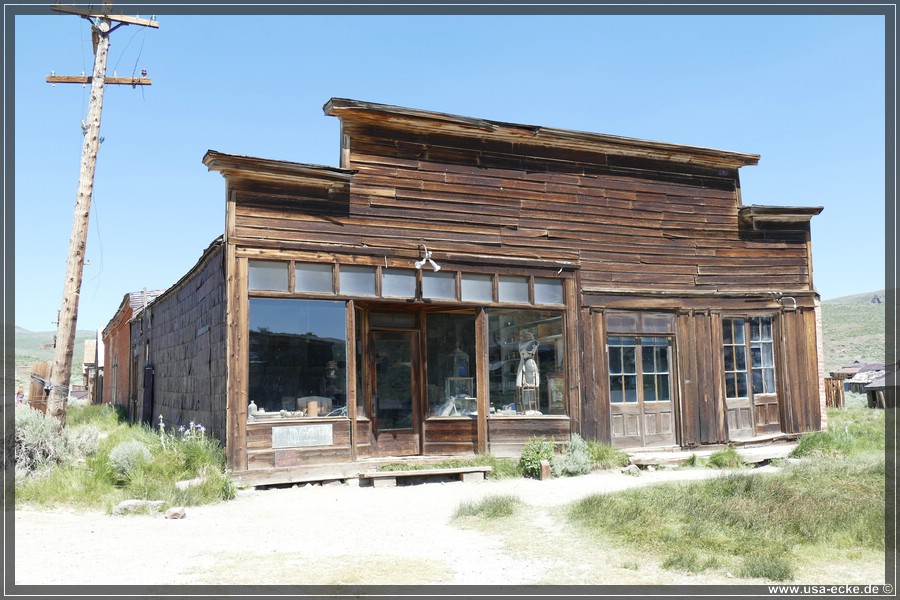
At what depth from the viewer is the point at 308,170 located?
12.5 metres

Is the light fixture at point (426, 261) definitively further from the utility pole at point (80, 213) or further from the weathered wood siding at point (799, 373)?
the weathered wood siding at point (799, 373)

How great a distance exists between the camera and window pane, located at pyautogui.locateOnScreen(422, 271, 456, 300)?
44.5 feet

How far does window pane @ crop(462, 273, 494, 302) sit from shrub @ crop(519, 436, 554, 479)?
279 cm

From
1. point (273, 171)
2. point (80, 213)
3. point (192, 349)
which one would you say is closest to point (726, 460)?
point (273, 171)

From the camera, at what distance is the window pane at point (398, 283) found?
13.2 meters

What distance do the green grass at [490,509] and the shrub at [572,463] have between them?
369cm

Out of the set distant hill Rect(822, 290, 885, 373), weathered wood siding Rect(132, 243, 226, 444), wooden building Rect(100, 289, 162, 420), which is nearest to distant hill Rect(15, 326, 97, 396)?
wooden building Rect(100, 289, 162, 420)

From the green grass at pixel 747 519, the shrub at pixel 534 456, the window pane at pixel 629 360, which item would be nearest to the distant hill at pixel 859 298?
the window pane at pixel 629 360

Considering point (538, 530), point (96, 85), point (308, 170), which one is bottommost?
point (538, 530)

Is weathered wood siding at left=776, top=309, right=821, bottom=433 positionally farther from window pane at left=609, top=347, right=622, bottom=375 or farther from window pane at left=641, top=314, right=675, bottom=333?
window pane at left=609, top=347, right=622, bottom=375

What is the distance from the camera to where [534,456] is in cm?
1322

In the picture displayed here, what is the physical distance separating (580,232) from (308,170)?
579cm

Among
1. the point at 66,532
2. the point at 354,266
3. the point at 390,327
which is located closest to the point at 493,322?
the point at 390,327
